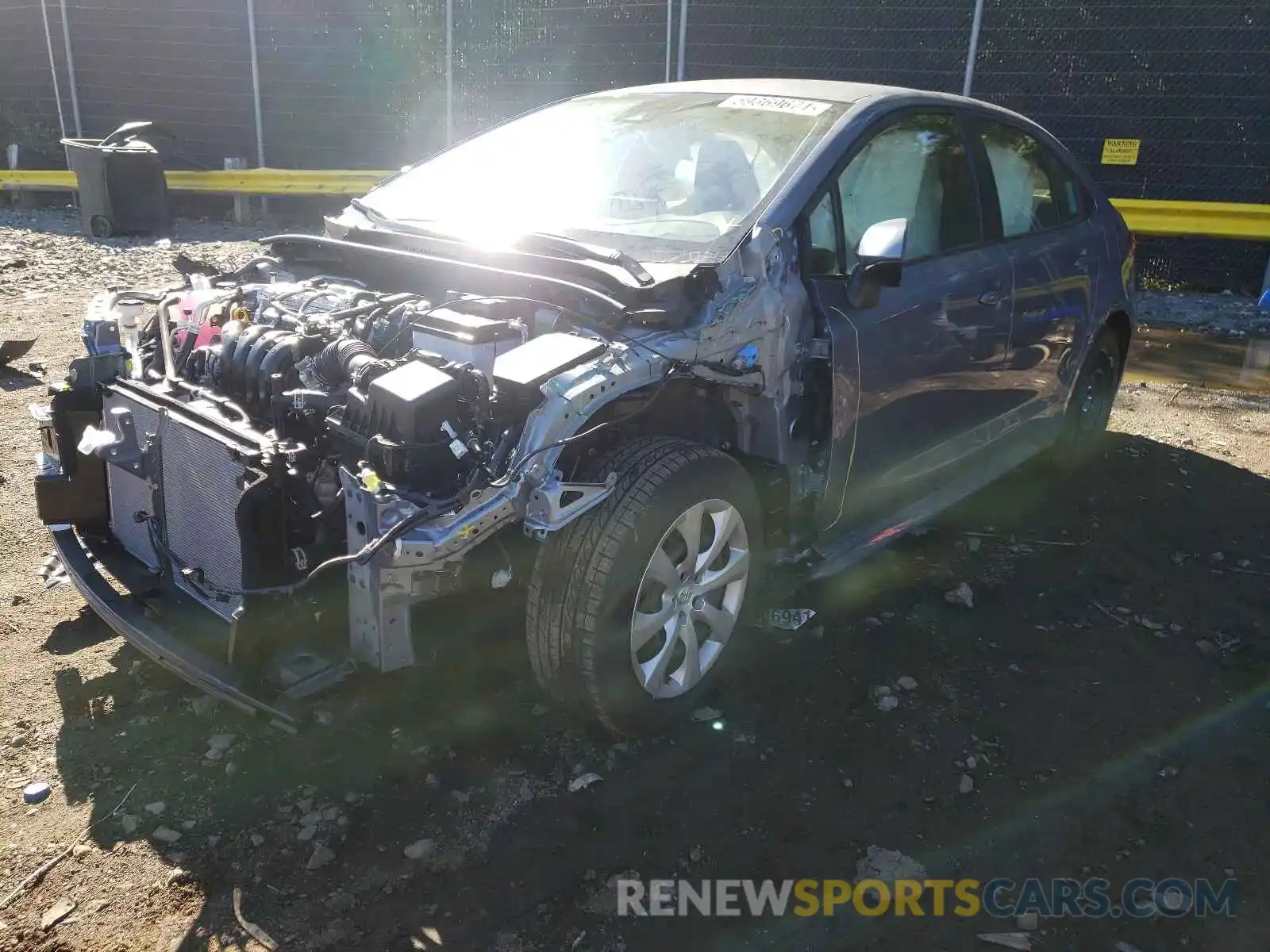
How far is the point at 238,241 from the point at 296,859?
10.1 m

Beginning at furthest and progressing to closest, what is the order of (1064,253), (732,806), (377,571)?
(1064,253) → (732,806) → (377,571)

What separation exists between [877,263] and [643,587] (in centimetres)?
131

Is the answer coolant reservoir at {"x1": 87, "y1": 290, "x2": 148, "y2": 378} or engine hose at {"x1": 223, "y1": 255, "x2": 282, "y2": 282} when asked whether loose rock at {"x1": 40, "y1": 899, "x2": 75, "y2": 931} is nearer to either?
coolant reservoir at {"x1": 87, "y1": 290, "x2": 148, "y2": 378}

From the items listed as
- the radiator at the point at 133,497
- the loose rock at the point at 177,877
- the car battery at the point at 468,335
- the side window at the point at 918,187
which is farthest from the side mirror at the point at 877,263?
the loose rock at the point at 177,877

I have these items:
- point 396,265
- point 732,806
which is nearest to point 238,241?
point 396,265

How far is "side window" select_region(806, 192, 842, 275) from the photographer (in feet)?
10.9

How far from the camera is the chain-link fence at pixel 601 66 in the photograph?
33.0 feet

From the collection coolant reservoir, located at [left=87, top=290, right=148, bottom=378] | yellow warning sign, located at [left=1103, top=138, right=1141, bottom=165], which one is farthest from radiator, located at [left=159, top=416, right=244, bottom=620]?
yellow warning sign, located at [left=1103, top=138, right=1141, bottom=165]

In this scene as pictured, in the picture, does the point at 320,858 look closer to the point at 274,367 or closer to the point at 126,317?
the point at 274,367

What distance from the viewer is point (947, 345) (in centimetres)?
383

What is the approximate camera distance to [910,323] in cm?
360

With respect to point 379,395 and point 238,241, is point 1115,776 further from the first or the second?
point 238,241

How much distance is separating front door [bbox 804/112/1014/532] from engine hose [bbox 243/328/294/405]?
67.1 inches

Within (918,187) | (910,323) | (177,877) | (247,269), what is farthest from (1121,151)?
(177,877)
